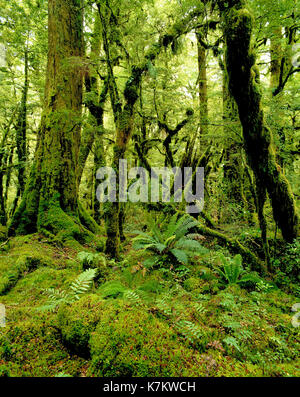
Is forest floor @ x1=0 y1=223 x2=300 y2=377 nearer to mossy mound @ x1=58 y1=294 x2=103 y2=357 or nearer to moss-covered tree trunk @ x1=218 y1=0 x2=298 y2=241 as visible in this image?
mossy mound @ x1=58 y1=294 x2=103 y2=357

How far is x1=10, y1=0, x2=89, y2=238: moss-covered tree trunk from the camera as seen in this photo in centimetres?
479

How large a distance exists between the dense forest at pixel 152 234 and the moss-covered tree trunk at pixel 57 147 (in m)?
0.03

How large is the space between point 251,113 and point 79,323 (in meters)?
3.99

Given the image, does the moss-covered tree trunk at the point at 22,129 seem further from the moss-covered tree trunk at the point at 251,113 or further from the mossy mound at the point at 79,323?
the moss-covered tree trunk at the point at 251,113

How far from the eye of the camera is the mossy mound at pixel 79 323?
5.79 feet

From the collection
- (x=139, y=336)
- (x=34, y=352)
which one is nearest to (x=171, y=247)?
(x=139, y=336)

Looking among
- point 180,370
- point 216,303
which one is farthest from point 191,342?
point 216,303

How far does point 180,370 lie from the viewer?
150 cm

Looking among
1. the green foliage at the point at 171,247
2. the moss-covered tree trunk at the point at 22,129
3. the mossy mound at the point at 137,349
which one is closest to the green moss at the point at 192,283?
the green foliage at the point at 171,247

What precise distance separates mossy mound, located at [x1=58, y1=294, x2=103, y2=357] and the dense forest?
1 centimetres

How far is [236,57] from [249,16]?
0.50 metres

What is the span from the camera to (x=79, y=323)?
1849 mm

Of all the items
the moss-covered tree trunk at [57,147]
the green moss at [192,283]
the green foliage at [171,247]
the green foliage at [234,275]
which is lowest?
the green moss at [192,283]

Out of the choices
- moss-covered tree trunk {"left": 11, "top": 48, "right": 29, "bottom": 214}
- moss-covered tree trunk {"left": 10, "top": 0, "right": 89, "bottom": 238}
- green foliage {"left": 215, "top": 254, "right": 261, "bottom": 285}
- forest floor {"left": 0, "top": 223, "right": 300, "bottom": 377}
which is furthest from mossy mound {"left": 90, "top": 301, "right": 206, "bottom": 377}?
moss-covered tree trunk {"left": 11, "top": 48, "right": 29, "bottom": 214}
